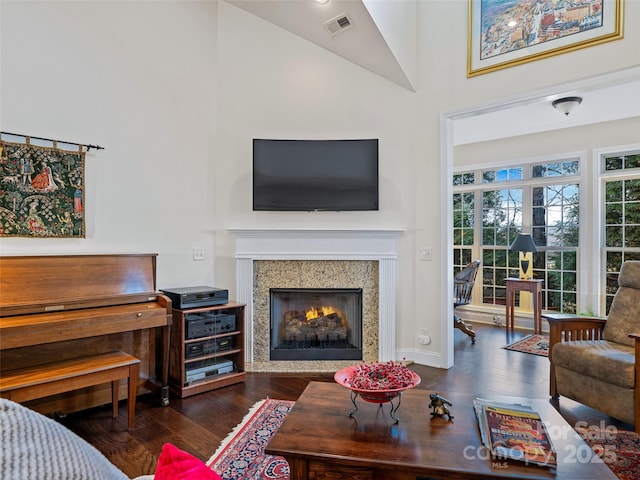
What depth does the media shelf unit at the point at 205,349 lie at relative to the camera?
3.06 meters

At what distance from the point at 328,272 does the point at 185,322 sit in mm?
1422

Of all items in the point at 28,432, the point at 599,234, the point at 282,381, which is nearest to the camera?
the point at 28,432

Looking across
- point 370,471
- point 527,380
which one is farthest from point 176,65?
point 527,380

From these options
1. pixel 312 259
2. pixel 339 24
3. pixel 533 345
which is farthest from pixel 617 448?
pixel 339 24

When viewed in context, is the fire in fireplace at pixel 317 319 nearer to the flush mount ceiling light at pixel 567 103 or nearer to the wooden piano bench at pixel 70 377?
the wooden piano bench at pixel 70 377

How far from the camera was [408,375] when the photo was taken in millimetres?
1790

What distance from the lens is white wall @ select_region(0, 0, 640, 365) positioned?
3.05m

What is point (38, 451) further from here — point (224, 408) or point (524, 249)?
point (524, 249)

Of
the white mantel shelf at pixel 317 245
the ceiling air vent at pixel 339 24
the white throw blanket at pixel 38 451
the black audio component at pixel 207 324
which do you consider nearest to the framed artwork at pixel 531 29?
the ceiling air vent at pixel 339 24

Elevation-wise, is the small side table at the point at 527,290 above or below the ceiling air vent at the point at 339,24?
below

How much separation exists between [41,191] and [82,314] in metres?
0.95

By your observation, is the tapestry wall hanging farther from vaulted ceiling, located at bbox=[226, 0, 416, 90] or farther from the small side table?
the small side table

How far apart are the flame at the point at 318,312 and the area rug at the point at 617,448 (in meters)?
2.19

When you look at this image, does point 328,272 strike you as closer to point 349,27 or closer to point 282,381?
point 282,381
